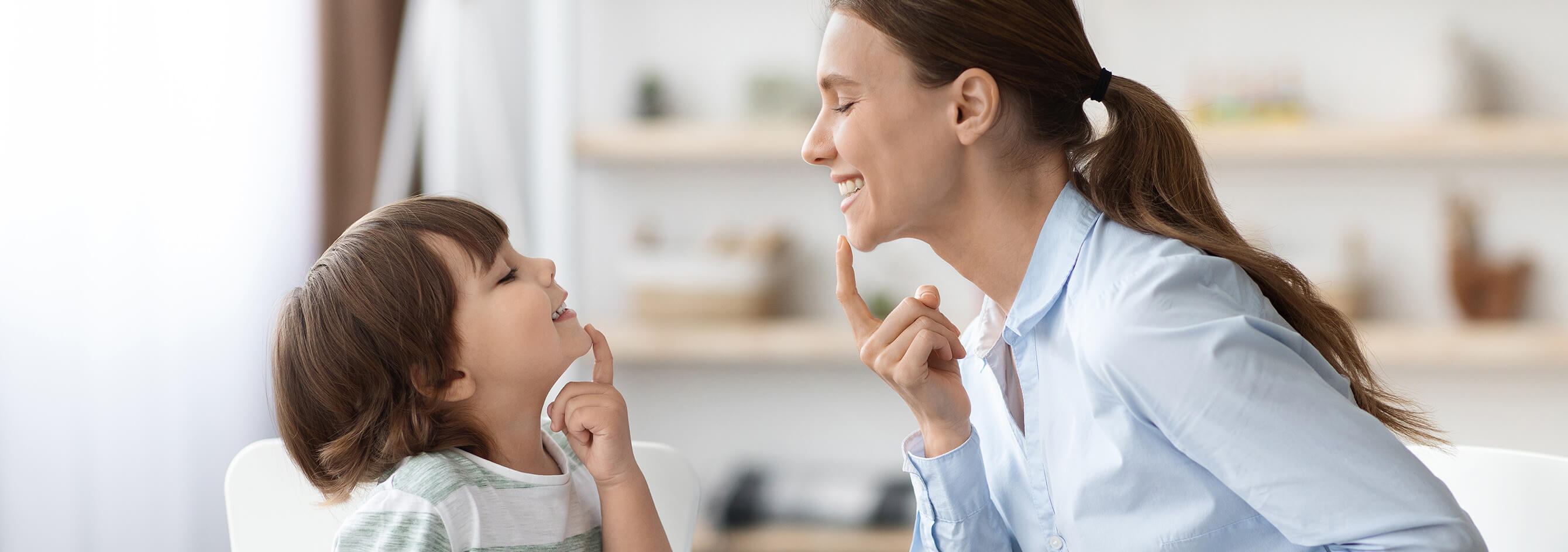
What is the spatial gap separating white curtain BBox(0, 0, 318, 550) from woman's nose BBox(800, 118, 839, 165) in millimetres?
902

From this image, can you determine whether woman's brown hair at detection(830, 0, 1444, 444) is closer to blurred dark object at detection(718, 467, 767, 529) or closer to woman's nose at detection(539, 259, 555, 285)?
woman's nose at detection(539, 259, 555, 285)

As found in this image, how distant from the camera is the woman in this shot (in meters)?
0.96

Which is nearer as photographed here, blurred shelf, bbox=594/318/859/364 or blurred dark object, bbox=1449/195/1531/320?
blurred dark object, bbox=1449/195/1531/320

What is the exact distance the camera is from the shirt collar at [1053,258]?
1177mm

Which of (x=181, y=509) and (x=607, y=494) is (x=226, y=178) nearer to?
(x=181, y=509)

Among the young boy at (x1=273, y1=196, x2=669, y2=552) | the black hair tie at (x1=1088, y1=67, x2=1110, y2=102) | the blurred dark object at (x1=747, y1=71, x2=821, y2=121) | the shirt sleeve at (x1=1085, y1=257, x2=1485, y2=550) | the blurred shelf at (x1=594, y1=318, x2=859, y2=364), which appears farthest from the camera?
the blurred dark object at (x1=747, y1=71, x2=821, y2=121)

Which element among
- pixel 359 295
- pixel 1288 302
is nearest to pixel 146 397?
pixel 359 295

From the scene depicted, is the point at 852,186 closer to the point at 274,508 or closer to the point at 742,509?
the point at 274,508

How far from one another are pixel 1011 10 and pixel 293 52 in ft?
6.57

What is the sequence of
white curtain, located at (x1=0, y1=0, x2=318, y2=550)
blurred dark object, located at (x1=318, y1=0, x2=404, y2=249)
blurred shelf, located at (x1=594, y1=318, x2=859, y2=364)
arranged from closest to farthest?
white curtain, located at (x1=0, y1=0, x2=318, y2=550) < blurred dark object, located at (x1=318, y1=0, x2=404, y2=249) < blurred shelf, located at (x1=594, y1=318, x2=859, y2=364)

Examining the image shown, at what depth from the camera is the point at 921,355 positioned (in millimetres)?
1181

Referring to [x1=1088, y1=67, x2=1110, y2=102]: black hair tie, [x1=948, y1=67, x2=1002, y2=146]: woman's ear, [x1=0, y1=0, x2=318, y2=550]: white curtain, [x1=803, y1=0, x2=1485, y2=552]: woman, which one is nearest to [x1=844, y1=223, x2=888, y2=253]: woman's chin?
[x1=803, y1=0, x2=1485, y2=552]: woman

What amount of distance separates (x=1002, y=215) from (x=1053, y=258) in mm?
92

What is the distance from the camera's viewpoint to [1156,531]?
42.9 inches
